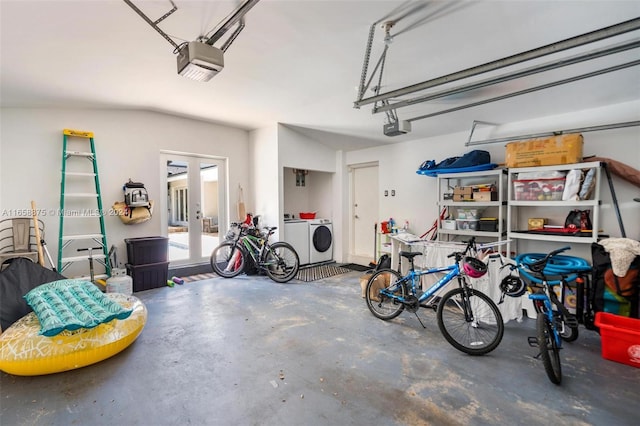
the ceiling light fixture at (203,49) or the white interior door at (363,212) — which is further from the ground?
the ceiling light fixture at (203,49)

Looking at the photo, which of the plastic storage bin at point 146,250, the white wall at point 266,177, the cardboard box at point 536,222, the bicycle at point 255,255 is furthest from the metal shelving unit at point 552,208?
the plastic storage bin at point 146,250

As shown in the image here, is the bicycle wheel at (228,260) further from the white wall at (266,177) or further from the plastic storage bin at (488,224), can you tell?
the plastic storage bin at (488,224)

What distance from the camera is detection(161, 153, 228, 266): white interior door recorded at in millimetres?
5262

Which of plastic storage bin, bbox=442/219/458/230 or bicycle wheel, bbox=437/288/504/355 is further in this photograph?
plastic storage bin, bbox=442/219/458/230

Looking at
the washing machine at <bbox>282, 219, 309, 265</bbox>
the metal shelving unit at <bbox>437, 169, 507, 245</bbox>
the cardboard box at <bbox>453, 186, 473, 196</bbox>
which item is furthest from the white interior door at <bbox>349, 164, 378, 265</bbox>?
the cardboard box at <bbox>453, 186, 473, 196</bbox>

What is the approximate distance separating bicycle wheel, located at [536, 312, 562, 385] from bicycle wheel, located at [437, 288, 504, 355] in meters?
0.34

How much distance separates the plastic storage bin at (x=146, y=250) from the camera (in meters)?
A: 4.38

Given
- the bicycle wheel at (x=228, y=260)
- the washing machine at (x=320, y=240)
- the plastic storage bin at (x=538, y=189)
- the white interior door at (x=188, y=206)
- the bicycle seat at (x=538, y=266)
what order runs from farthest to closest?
1. the washing machine at (x=320, y=240)
2. the white interior door at (x=188, y=206)
3. the bicycle wheel at (x=228, y=260)
4. the plastic storage bin at (x=538, y=189)
5. the bicycle seat at (x=538, y=266)

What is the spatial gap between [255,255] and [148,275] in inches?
60.8

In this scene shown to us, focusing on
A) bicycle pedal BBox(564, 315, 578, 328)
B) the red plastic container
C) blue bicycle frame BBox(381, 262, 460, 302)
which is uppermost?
blue bicycle frame BBox(381, 262, 460, 302)

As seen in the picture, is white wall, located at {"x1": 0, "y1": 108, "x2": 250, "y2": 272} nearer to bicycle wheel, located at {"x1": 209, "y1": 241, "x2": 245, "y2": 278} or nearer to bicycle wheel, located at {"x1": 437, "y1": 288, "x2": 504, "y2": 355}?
bicycle wheel, located at {"x1": 209, "y1": 241, "x2": 245, "y2": 278}

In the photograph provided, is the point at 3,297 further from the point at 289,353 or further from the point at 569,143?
the point at 569,143

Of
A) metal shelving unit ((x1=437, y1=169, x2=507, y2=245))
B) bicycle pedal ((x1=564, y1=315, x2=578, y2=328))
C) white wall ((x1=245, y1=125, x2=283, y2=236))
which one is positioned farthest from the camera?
white wall ((x1=245, y1=125, x2=283, y2=236))

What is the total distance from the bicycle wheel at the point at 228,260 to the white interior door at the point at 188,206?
1.43ft
